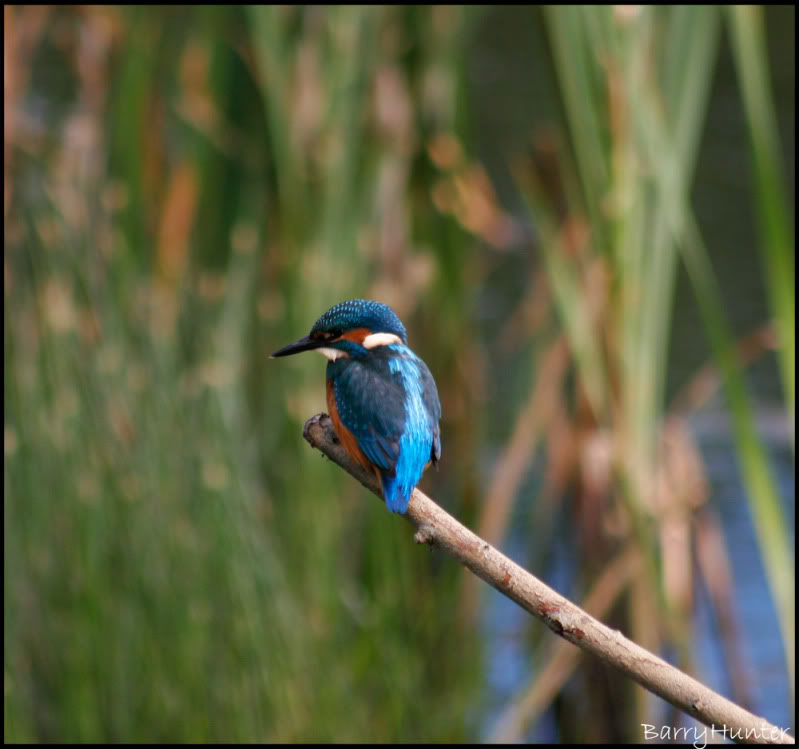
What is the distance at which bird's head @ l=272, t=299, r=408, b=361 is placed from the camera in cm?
101

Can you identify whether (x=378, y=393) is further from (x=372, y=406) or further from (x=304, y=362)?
(x=304, y=362)

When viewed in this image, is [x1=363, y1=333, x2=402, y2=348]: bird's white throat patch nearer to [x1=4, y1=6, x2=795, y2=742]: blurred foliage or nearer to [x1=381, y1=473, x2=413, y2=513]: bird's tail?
[x1=381, y1=473, x2=413, y2=513]: bird's tail

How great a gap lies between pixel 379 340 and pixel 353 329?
0.03 metres

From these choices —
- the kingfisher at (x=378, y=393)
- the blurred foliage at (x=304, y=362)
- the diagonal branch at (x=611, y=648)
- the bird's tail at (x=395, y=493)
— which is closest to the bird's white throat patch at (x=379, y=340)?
the kingfisher at (x=378, y=393)

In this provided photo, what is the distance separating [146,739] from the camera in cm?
197

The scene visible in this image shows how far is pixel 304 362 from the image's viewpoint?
207 cm

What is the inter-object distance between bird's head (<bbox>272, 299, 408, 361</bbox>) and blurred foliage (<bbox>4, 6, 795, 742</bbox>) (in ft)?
2.84

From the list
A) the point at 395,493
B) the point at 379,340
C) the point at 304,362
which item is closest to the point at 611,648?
the point at 395,493

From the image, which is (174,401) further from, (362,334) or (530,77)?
(530,77)

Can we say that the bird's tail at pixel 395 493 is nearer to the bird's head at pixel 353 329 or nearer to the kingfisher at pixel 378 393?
the kingfisher at pixel 378 393

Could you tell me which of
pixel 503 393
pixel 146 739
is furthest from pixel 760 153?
pixel 503 393

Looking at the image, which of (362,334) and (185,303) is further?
(185,303)

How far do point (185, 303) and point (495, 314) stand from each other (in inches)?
83.2

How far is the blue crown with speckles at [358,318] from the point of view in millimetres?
1009
